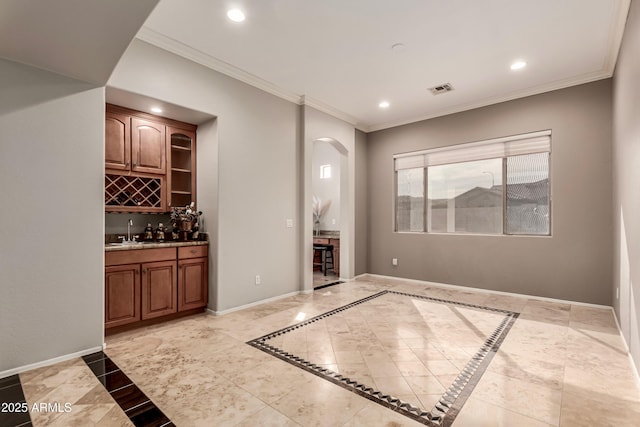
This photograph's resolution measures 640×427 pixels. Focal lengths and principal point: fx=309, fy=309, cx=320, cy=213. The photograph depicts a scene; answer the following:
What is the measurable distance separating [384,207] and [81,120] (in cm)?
492

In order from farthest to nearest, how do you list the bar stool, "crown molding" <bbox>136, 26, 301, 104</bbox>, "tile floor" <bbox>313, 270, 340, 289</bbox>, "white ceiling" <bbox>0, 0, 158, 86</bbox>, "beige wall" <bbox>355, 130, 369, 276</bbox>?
1. the bar stool
2. "beige wall" <bbox>355, 130, 369, 276</bbox>
3. "tile floor" <bbox>313, 270, 340, 289</bbox>
4. "crown molding" <bbox>136, 26, 301, 104</bbox>
5. "white ceiling" <bbox>0, 0, 158, 86</bbox>

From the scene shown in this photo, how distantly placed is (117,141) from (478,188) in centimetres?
523

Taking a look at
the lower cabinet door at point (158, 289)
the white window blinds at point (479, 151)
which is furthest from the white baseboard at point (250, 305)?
the white window blinds at point (479, 151)

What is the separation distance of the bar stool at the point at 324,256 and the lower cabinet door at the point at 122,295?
4009mm

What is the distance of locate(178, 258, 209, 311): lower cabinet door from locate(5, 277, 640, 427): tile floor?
0.61ft

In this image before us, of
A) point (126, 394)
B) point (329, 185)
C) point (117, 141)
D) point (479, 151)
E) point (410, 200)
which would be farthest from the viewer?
point (329, 185)

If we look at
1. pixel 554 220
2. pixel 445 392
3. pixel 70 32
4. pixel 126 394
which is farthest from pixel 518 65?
pixel 126 394

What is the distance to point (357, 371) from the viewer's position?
2428 mm

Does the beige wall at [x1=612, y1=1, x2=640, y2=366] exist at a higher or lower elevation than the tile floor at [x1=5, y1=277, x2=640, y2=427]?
higher

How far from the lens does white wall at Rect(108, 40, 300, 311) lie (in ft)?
11.0

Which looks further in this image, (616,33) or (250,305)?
(250,305)

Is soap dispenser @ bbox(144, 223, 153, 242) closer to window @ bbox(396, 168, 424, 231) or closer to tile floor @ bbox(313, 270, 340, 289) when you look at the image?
tile floor @ bbox(313, 270, 340, 289)

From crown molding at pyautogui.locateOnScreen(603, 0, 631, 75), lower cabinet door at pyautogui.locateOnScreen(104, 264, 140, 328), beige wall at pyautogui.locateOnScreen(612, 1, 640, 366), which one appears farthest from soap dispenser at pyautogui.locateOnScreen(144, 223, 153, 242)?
crown molding at pyautogui.locateOnScreen(603, 0, 631, 75)

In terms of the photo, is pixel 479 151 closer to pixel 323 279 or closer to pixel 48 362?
pixel 323 279
